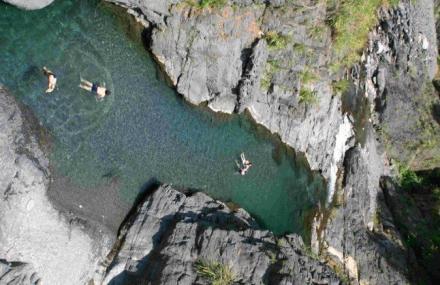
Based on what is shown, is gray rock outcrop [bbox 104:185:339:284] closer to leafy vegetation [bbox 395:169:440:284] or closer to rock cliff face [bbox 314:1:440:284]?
rock cliff face [bbox 314:1:440:284]

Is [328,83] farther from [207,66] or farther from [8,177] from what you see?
[8,177]

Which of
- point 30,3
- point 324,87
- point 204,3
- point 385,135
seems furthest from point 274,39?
point 385,135

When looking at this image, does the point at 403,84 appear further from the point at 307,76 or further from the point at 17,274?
the point at 17,274

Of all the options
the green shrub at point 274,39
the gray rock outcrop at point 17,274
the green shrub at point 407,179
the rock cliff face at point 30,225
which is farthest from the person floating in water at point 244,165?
the green shrub at point 407,179

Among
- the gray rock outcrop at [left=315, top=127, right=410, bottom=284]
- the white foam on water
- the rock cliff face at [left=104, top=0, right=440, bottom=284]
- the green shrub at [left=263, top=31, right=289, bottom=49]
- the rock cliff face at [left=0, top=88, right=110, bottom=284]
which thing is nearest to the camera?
the rock cliff face at [left=0, top=88, right=110, bottom=284]

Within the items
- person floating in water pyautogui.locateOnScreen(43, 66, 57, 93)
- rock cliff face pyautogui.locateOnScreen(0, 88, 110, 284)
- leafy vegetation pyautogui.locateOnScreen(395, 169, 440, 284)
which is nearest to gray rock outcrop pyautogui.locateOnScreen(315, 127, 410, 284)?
leafy vegetation pyautogui.locateOnScreen(395, 169, 440, 284)

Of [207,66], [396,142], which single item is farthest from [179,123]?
[396,142]
